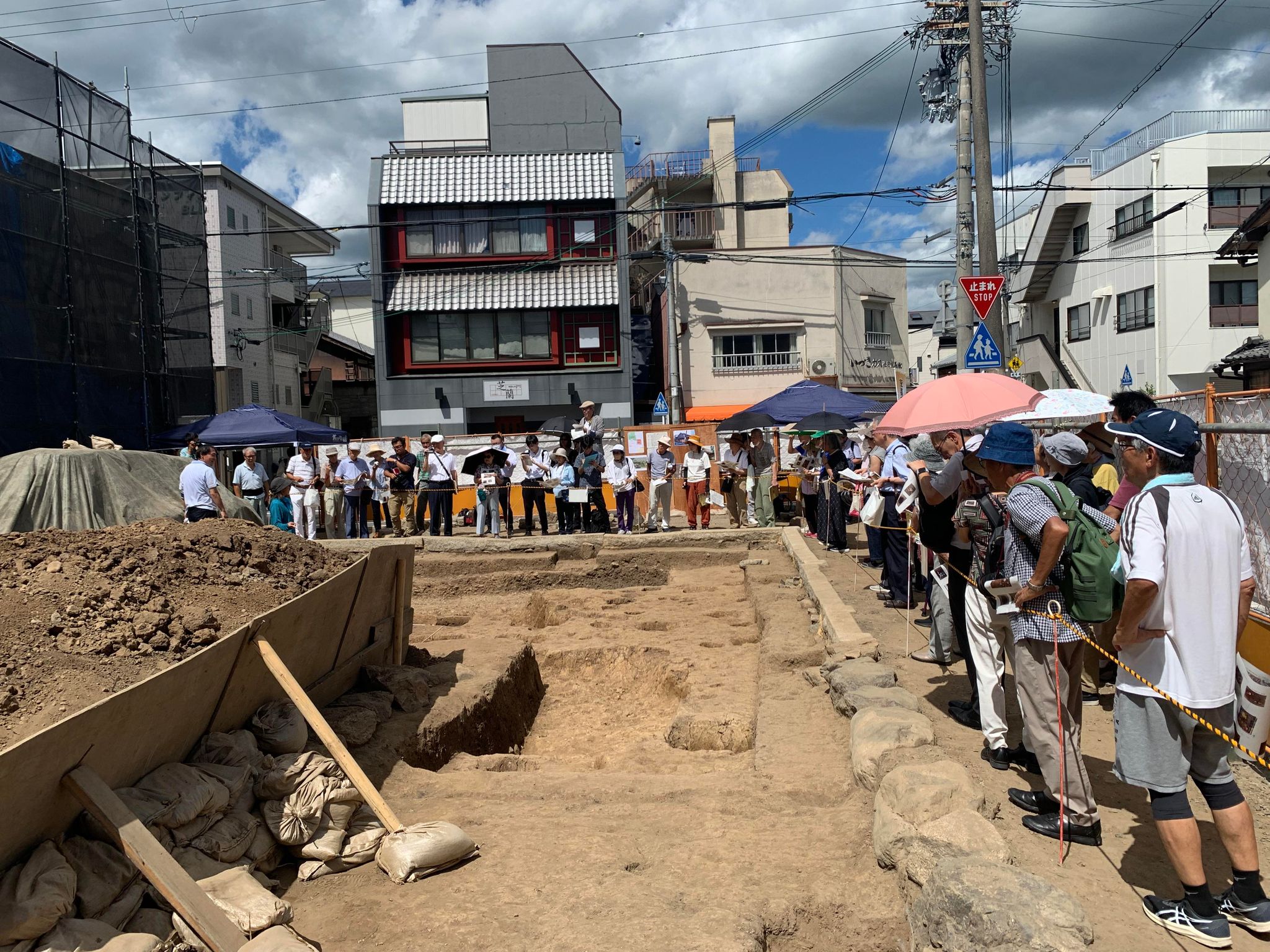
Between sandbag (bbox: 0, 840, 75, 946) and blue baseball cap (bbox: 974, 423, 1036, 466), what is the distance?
423 cm

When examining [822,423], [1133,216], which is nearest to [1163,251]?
[1133,216]

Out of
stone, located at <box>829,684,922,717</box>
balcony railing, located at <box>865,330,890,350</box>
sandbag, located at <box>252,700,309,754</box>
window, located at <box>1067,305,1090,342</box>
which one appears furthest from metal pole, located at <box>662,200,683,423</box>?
sandbag, located at <box>252,700,309,754</box>

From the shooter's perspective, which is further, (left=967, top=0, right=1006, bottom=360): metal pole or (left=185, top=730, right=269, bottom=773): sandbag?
(left=967, top=0, right=1006, bottom=360): metal pole

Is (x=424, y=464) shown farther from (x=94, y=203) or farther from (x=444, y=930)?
(x=444, y=930)

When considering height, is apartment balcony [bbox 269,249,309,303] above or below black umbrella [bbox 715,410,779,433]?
above

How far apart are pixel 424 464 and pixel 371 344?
30.6 metres

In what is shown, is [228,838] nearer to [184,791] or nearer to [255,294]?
[184,791]

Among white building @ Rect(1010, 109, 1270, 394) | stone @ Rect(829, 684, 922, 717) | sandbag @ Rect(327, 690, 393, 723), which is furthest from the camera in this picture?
white building @ Rect(1010, 109, 1270, 394)

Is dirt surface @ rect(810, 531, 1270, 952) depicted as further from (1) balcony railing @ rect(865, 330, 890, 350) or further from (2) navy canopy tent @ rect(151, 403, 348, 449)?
(1) balcony railing @ rect(865, 330, 890, 350)

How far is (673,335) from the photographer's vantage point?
28.7 m

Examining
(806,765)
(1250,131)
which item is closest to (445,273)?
(1250,131)

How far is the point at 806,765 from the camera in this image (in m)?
5.25

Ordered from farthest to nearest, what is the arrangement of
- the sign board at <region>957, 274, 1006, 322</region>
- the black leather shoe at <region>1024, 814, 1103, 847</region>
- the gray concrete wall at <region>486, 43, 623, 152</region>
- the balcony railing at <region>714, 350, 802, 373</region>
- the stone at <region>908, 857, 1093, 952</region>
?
the balcony railing at <region>714, 350, 802, 373</region> → the gray concrete wall at <region>486, 43, 623, 152</region> → the sign board at <region>957, 274, 1006, 322</region> → the black leather shoe at <region>1024, 814, 1103, 847</region> → the stone at <region>908, 857, 1093, 952</region>

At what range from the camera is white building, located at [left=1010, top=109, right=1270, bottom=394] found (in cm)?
2672
